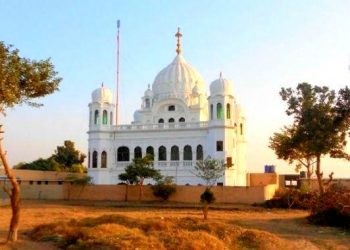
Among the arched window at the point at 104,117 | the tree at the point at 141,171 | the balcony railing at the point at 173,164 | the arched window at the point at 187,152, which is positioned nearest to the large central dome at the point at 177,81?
the arched window at the point at 104,117

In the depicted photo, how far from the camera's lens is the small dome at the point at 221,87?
4756cm

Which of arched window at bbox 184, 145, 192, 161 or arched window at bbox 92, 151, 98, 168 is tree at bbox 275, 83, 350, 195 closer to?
arched window at bbox 184, 145, 192, 161

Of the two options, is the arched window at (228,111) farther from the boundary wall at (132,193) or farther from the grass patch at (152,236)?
the grass patch at (152,236)

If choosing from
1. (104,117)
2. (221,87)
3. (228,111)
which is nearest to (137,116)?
(104,117)

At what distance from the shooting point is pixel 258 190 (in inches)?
1467

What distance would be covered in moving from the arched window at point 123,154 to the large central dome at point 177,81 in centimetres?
737

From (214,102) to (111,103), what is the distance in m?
11.6

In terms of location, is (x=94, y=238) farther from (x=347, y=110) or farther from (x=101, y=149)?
(x=101, y=149)

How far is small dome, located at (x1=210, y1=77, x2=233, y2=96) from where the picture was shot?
4756 centimetres

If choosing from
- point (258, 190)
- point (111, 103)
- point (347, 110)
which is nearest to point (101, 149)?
point (111, 103)

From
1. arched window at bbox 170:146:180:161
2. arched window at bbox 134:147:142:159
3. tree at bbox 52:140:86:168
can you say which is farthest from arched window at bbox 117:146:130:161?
tree at bbox 52:140:86:168

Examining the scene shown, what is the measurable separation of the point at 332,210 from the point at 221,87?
2691 centimetres

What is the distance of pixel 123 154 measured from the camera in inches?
1978

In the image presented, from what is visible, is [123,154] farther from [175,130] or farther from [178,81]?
[178,81]
